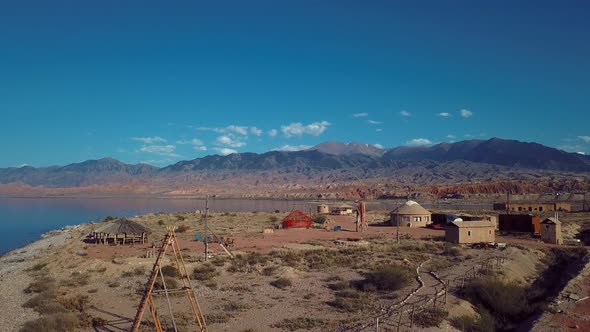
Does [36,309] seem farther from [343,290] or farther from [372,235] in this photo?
[372,235]

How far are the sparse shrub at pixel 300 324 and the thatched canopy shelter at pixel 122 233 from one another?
2038 cm

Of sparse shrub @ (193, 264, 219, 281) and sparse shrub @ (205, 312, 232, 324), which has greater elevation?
sparse shrub @ (193, 264, 219, 281)

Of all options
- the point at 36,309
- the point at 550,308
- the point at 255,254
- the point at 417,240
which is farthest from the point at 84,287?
the point at 417,240

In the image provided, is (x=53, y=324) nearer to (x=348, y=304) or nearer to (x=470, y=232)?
(x=348, y=304)

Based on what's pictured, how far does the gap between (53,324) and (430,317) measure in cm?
1091

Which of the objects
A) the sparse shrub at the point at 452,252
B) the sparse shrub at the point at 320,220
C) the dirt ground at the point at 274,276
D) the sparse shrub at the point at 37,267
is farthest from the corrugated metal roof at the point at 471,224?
the sparse shrub at the point at 37,267

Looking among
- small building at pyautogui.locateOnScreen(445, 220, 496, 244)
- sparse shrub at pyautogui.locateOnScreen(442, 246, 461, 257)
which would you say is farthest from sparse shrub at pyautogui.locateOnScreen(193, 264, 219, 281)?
small building at pyautogui.locateOnScreen(445, 220, 496, 244)

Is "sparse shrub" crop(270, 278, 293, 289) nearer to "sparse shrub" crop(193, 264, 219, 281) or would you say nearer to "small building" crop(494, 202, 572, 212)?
"sparse shrub" crop(193, 264, 219, 281)

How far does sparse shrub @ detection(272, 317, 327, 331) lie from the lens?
1419 cm

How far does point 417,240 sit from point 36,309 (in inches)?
1003

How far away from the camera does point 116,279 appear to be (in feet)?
68.0

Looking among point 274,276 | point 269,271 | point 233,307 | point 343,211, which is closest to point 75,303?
point 233,307

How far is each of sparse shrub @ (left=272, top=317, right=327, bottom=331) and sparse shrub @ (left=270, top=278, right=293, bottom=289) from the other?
4.42 m

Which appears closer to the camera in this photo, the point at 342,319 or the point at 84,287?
the point at 342,319
